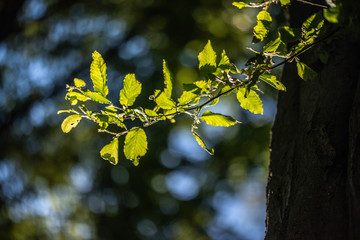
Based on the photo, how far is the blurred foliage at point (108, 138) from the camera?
512 centimetres

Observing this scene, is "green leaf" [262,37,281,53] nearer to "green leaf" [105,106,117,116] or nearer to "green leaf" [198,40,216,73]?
"green leaf" [198,40,216,73]

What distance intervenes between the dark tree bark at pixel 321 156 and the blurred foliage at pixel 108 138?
4178mm

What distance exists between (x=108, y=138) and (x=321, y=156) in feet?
17.0

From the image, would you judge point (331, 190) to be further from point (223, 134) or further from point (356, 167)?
point (223, 134)

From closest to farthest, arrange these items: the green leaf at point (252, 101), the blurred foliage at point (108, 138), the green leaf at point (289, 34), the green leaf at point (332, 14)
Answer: the green leaf at point (332, 14) → the green leaf at point (289, 34) → the green leaf at point (252, 101) → the blurred foliage at point (108, 138)

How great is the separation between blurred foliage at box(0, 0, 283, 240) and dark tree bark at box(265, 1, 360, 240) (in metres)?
4.18

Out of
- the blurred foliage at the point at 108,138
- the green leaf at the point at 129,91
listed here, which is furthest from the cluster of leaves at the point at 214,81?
the blurred foliage at the point at 108,138

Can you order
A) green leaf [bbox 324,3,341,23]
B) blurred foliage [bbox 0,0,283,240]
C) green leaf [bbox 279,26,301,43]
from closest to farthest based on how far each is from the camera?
1. green leaf [bbox 324,3,341,23]
2. green leaf [bbox 279,26,301,43]
3. blurred foliage [bbox 0,0,283,240]

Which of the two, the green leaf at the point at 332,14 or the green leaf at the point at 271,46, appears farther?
the green leaf at the point at 271,46

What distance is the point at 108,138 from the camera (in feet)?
19.4

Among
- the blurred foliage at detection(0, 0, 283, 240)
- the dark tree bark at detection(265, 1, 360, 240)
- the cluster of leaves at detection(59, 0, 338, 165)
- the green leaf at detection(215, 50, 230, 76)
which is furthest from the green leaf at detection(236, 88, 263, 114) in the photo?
the blurred foliage at detection(0, 0, 283, 240)

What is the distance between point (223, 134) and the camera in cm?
641

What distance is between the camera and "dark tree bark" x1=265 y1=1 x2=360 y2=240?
89 cm

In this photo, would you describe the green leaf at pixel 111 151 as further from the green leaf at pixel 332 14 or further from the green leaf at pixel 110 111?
the green leaf at pixel 332 14
